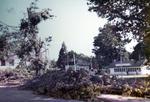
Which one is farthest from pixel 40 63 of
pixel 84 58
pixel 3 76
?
pixel 84 58

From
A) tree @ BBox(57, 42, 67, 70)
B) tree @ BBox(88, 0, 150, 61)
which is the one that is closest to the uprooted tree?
tree @ BBox(88, 0, 150, 61)

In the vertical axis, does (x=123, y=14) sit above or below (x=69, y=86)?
above

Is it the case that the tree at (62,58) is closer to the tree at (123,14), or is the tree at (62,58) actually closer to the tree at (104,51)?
the tree at (104,51)

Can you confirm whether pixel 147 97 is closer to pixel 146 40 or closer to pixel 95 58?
pixel 146 40

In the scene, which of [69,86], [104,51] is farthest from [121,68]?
[69,86]

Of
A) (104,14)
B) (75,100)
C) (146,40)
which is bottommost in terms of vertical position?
(75,100)

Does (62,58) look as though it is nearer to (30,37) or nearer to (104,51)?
(104,51)

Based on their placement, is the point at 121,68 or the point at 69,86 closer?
the point at 69,86

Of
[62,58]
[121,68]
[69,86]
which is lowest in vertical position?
[69,86]

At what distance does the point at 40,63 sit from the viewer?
41.9 metres

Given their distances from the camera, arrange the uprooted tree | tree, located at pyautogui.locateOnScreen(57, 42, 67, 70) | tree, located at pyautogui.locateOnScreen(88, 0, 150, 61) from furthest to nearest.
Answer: tree, located at pyautogui.locateOnScreen(57, 42, 67, 70) < the uprooted tree < tree, located at pyautogui.locateOnScreen(88, 0, 150, 61)

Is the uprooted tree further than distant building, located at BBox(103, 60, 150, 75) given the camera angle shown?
No

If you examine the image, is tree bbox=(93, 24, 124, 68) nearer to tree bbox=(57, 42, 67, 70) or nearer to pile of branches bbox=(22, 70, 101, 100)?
tree bbox=(57, 42, 67, 70)

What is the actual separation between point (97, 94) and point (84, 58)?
313 ft
